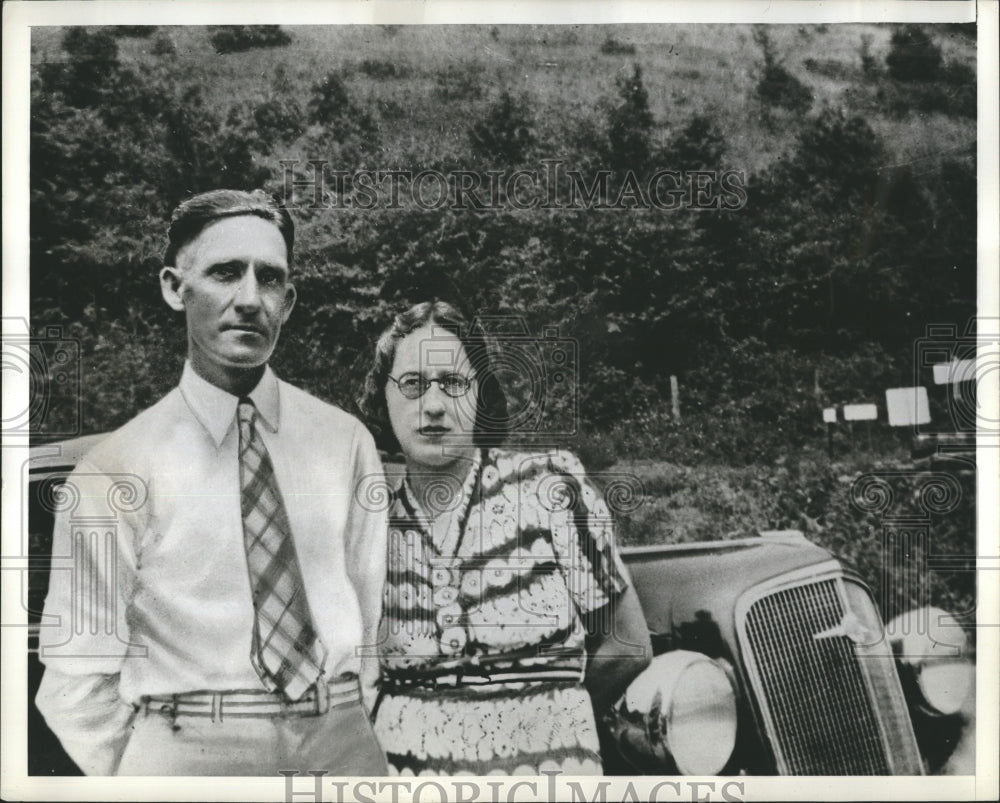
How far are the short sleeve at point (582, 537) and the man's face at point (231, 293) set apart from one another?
58.5 inches

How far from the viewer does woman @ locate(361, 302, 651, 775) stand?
4.11 metres

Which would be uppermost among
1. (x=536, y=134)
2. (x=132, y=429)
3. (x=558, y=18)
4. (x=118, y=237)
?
(x=558, y=18)

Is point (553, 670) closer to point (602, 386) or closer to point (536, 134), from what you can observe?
point (602, 386)

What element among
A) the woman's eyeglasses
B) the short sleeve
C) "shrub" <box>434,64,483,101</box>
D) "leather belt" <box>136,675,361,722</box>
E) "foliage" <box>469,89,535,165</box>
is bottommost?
"leather belt" <box>136,675,361,722</box>

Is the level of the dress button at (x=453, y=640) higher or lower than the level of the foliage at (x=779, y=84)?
lower

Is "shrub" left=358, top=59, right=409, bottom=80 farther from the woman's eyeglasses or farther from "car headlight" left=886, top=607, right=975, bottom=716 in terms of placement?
"car headlight" left=886, top=607, right=975, bottom=716

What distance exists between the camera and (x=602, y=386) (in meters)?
4.18

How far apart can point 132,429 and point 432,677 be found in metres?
1.81

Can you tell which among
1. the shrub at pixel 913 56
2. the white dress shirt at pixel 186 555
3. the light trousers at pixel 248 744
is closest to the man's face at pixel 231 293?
the white dress shirt at pixel 186 555

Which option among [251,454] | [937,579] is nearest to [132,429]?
[251,454]

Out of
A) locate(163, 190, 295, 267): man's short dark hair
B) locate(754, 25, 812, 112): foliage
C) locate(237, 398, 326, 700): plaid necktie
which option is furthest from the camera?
locate(754, 25, 812, 112): foliage

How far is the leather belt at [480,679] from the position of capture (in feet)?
13.5

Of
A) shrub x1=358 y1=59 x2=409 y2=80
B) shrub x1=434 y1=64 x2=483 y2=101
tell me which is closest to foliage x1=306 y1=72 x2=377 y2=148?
shrub x1=358 y1=59 x2=409 y2=80

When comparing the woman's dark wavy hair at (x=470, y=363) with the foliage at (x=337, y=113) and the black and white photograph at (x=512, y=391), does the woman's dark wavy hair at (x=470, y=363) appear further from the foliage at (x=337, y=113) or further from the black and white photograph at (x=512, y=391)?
the foliage at (x=337, y=113)
